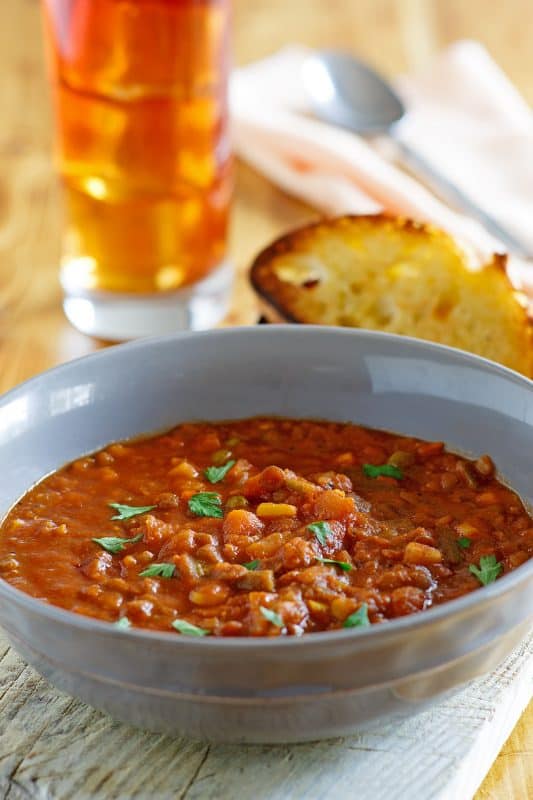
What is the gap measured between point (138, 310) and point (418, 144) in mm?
1500

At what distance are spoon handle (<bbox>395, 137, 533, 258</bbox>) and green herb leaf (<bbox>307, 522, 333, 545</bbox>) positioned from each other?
1969mm

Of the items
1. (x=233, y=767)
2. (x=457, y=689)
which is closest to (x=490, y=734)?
(x=457, y=689)

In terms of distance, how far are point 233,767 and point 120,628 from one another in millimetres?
421

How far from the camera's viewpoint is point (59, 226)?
4.62 metres

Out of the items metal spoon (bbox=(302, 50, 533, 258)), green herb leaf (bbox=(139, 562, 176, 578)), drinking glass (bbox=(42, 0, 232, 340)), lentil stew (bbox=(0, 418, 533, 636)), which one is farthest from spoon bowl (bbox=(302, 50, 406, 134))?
green herb leaf (bbox=(139, 562, 176, 578))

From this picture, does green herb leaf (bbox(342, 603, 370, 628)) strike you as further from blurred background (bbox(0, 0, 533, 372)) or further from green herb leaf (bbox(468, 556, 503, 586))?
blurred background (bbox(0, 0, 533, 372))

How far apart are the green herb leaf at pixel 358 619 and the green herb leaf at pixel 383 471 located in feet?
1.88

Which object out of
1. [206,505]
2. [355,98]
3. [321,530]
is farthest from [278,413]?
[355,98]

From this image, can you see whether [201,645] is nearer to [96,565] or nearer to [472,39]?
[96,565]

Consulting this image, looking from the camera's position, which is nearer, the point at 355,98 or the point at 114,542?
the point at 114,542

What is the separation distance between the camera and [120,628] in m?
1.90

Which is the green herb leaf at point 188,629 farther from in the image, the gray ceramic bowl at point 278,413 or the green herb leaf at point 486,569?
the green herb leaf at point 486,569

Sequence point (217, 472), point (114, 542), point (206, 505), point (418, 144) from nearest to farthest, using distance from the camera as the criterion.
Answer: point (114, 542), point (206, 505), point (217, 472), point (418, 144)

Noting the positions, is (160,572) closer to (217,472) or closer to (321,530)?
(321,530)
